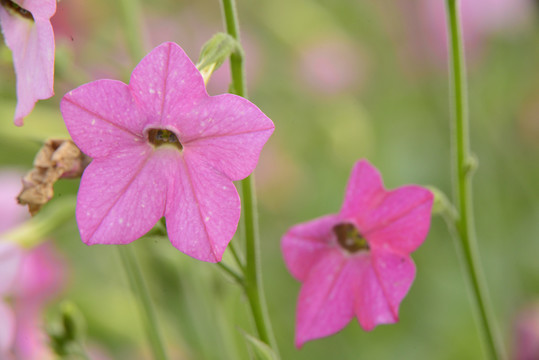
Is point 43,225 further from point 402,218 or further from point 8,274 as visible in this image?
point 402,218

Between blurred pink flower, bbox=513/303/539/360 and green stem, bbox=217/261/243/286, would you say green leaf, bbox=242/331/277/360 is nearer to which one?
green stem, bbox=217/261/243/286

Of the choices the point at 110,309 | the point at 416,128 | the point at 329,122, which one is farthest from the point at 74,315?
the point at 416,128

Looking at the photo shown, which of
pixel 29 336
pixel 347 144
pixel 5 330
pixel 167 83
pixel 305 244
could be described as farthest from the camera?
pixel 347 144

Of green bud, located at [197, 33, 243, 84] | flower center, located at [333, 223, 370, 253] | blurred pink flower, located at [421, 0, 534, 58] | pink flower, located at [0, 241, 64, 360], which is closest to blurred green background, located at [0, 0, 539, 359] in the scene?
blurred pink flower, located at [421, 0, 534, 58]

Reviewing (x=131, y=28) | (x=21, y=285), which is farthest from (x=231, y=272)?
(x=21, y=285)

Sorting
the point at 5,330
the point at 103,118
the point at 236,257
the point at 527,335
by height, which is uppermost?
the point at 103,118

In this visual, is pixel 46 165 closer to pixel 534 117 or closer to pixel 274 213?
pixel 274 213
